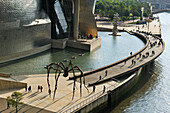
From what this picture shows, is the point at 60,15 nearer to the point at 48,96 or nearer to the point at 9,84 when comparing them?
the point at 9,84

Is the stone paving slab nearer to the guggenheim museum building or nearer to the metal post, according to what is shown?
the guggenheim museum building

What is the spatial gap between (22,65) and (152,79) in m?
21.0

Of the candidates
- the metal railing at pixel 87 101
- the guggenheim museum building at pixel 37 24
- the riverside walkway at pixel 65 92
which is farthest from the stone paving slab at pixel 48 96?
the guggenheim museum building at pixel 37 24

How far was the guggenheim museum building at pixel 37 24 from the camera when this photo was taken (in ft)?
138

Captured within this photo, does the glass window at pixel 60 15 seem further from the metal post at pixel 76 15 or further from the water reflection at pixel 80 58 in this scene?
the water reflection at pixel 80 58

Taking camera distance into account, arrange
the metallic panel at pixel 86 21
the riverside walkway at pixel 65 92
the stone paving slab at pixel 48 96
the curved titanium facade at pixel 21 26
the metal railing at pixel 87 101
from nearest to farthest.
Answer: the metal railing at pixel 87 101 → the riverside walkway at pixel 65 92 → the stone paving slab at pixel 48 96 → the curved titanium facade at pixel 21 26 → the metallic panel at pixel 86 21

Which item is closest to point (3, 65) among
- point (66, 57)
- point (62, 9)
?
point (66, 57)

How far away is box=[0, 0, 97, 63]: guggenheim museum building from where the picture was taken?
138ft

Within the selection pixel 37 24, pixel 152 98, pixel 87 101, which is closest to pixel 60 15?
pixel 37 24

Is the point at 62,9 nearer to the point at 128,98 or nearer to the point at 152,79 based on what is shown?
the point at 152,79

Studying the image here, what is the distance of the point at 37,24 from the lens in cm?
4862

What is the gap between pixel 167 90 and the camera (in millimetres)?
35125

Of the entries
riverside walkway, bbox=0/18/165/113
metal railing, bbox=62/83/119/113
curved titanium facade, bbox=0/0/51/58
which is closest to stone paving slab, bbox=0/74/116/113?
riverside walkway, bbox=0/18/165/113

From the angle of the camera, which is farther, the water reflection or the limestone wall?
the water reflection
